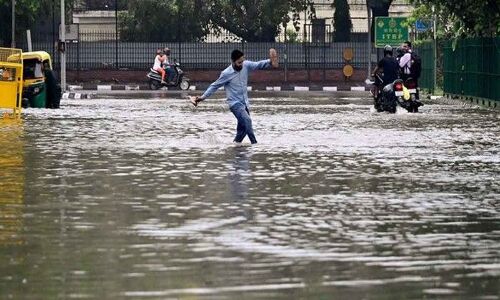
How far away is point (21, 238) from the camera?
478 inches

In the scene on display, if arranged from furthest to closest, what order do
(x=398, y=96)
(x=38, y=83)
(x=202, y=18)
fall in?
1. (x=202, y=18)
2. (x=38, y=83)
3. (x=398, y=96)

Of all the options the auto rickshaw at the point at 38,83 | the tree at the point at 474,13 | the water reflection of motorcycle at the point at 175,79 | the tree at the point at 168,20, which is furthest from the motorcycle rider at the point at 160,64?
the auto rickshaw at the point at 38,83

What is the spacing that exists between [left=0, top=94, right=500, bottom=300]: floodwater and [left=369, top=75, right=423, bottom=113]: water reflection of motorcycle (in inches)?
369

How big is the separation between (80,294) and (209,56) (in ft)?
207

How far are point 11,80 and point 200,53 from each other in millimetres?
36025

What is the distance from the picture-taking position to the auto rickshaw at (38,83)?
4119 centimetres

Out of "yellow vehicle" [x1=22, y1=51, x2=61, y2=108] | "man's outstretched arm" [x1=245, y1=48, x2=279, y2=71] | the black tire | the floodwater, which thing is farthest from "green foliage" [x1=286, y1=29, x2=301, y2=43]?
"man's outstretched arm" [x1=245, y1=48, x2=279, y2=71]

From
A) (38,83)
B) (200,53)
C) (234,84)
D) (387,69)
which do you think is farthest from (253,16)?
(234,84)

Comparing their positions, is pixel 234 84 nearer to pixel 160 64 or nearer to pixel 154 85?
pixel 160 64

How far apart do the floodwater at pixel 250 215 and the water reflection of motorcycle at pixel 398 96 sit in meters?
9.37

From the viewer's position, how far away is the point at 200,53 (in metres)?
72.1

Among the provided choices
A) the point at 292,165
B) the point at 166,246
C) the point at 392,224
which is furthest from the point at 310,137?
the point at 166,246

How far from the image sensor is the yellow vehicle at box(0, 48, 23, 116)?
35875mm

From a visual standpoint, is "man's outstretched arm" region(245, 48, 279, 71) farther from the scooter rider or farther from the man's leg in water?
the scooter rider
